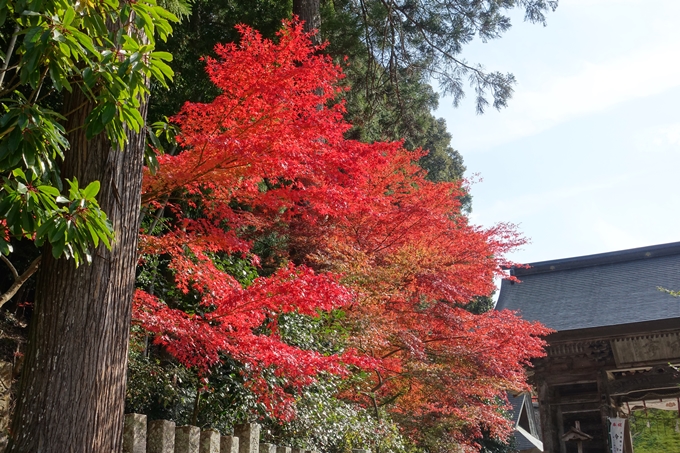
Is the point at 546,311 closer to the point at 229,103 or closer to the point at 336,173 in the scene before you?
the point at 336,173

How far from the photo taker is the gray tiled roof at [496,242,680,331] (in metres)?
13.7

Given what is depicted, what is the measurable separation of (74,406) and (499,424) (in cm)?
895

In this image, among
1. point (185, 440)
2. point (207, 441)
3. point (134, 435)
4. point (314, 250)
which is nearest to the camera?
point (134, 435)

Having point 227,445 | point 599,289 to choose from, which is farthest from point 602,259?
point 227,445

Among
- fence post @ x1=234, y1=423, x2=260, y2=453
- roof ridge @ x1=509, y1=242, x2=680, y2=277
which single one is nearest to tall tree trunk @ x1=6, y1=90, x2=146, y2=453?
fence post @ x1=234, y1=423, x2=260, y2=453

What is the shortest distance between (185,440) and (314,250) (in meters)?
6.20

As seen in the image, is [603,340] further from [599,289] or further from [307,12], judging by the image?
[307,12]

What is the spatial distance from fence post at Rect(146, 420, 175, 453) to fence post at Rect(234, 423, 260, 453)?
28.1 inches

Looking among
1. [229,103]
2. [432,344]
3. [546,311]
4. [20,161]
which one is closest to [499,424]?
[432,344]

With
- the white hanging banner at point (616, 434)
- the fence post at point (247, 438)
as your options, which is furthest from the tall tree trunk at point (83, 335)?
the white hanging banner at point (616, 434)

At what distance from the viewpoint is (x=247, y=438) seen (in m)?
4.29

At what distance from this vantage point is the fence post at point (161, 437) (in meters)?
3.58

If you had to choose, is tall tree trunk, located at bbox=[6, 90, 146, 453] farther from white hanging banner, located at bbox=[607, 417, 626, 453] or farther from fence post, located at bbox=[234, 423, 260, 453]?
white hanging banner, located at bbox=[607, 417, 626, 453]

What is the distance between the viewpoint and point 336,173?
7.88 m
